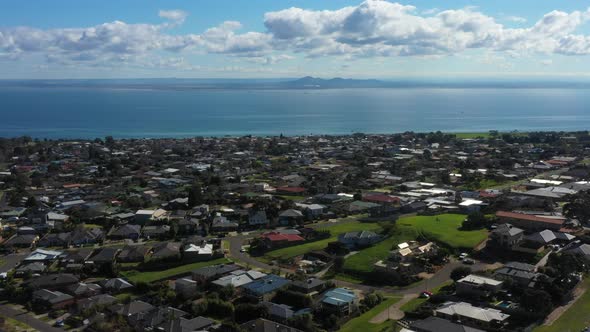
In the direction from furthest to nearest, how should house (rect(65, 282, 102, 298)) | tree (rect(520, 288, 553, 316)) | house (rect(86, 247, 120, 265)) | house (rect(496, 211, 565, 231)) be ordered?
house (rect(496, 211, 565, 231)) < house (rect(86, 247, 120, 265)) < house (rect(65, 282, 102, 298)) < tree (rect(520, 288, 553, 316))

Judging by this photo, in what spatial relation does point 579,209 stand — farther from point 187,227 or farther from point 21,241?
point 21,241

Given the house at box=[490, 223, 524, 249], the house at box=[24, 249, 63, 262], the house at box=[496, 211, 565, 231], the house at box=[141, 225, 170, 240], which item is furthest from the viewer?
the house at box=[141, 225, 170, 240]

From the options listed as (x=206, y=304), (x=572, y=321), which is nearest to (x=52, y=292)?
(x=206, y=304)

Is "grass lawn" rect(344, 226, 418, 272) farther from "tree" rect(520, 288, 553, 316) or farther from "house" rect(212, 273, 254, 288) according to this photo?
"tree" rect(520, 288, 553, 316)

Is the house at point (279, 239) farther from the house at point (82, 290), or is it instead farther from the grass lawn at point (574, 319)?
the grass lawn at point (574, 319)

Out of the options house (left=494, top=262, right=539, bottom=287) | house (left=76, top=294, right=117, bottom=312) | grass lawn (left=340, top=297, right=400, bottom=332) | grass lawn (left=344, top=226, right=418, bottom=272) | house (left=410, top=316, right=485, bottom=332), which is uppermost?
house (left=494, top=262, right=539, bottom=287)

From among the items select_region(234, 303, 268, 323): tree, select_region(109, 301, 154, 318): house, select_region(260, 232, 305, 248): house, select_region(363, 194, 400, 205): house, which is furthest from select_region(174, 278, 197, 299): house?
select_region(363, 194, 400, 205): house
